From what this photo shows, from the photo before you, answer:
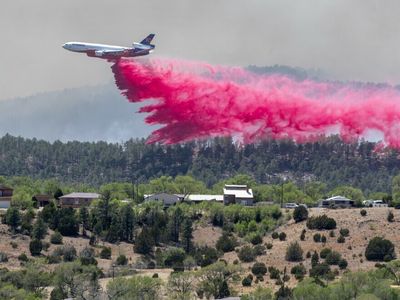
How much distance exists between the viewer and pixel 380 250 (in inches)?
5915

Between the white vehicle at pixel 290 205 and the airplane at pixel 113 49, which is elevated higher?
the airplane at pixel 113 49

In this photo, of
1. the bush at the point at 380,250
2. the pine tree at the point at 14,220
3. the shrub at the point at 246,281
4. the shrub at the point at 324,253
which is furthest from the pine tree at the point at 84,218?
the bush at the point at 380,250

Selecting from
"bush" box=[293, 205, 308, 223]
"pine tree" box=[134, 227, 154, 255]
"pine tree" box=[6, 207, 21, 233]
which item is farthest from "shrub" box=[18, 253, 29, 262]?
"bush" box=[293, 205, 308, 223]

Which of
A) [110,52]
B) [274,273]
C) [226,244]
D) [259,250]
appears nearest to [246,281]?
[274,273]

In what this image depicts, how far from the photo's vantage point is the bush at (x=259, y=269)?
470ft

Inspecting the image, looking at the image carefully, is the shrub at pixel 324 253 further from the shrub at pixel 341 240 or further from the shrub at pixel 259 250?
the shrub at pixel 259 250

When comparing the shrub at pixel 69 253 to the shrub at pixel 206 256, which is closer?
the shrub at pixel 206 256

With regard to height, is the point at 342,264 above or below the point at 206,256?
below

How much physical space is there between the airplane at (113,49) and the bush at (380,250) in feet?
135

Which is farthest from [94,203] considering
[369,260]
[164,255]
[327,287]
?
[327,287]

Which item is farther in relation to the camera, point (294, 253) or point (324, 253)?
point (294, 253)

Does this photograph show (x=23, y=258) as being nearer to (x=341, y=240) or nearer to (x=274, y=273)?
(x=274, y=273)

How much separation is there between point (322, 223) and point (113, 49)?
39268 millimetres

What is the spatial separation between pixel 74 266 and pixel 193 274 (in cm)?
1391
